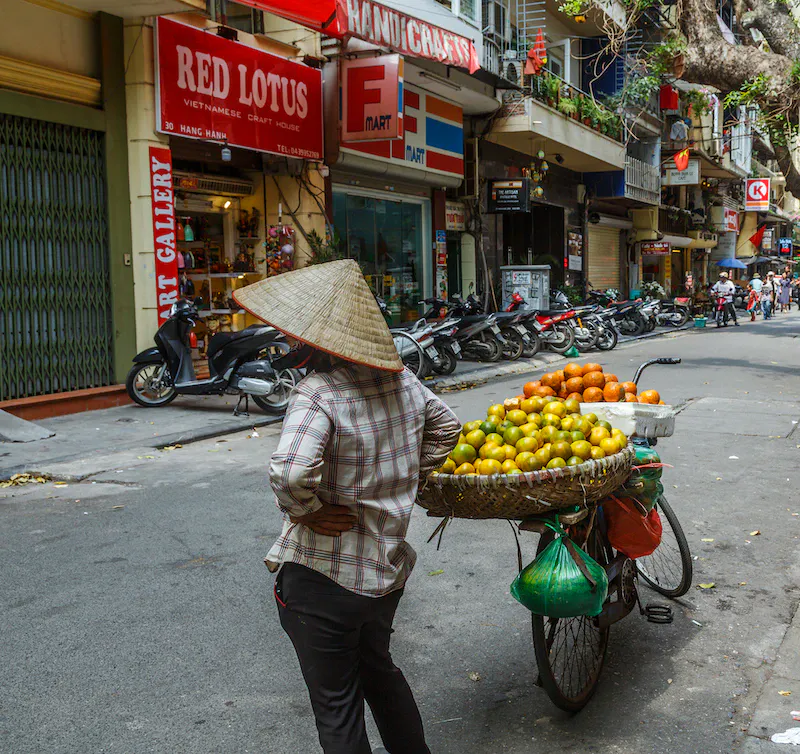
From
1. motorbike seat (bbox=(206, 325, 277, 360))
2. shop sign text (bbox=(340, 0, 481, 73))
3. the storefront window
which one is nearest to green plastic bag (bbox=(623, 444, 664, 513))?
motorbike seat (bbox=(206, 325, 277, 360))

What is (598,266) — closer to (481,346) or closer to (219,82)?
(481,346)

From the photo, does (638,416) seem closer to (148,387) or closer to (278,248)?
(148,387)

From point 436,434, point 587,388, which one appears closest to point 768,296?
point 587,388

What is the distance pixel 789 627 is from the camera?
408 centimetres

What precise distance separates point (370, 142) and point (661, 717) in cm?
1333

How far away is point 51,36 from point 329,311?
9.47 meters

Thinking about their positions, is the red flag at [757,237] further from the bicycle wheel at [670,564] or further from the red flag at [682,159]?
the bicycle wheel at [670,564]

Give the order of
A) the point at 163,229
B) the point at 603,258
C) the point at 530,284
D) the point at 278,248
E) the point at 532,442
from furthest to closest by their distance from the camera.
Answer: the point at 603,258 → the point at 530,284 → the point at 278,248 → the point at 163,229 → the point at 532,442

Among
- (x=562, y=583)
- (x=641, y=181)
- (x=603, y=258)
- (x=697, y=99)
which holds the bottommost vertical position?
(x=562, y=583)

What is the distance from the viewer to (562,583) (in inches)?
119

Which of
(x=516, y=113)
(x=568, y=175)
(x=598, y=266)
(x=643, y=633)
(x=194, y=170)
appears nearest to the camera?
(x=643, y=633)

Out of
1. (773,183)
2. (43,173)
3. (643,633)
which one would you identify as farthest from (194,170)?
(773,183)

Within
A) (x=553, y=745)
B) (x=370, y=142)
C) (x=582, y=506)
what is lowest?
(x=553, y=745)

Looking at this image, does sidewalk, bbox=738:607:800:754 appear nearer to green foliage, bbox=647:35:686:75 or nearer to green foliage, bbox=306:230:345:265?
green foliage, bbox=306:230:345:265
